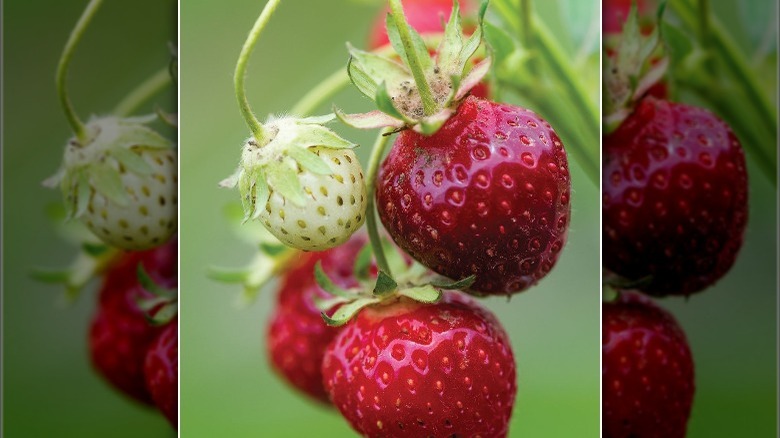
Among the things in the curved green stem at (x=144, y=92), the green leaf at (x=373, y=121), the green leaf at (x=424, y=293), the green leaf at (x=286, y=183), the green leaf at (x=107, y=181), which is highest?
the green leaf at (x=373, y=121)

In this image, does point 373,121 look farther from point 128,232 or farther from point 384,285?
point 128,232

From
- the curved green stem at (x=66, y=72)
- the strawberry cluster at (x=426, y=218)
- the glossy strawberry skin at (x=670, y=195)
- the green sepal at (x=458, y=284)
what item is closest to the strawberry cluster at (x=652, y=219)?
the glossy strawberry skin at (x=670, y=195)

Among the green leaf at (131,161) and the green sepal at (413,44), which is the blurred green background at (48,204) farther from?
the green sepal at (413,44)

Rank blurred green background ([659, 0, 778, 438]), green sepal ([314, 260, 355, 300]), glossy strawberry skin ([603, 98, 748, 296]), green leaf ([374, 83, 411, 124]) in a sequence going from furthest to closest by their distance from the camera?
blurred green background ([659, 0, 778, 438]) < glossy strawberry skin ([603, 98, 748, 296]) < green sepal ([314, 260, 355, 300]) < green leaf ([374, 83, 411, 124])

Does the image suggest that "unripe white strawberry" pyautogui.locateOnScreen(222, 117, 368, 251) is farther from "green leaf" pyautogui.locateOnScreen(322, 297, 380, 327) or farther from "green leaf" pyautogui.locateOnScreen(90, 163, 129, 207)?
"green leaf" pyautogui.locateOnScreen(90, 163, 129, 207)

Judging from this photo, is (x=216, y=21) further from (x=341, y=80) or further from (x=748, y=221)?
(x=748, y=221)

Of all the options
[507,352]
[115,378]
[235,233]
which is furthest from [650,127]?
[115,378]

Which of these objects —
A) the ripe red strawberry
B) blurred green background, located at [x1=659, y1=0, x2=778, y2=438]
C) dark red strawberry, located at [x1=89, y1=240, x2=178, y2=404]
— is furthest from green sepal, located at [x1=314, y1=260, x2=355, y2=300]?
blurred green background, located at [x1=659, y1=0, x2=778, y2=438]
